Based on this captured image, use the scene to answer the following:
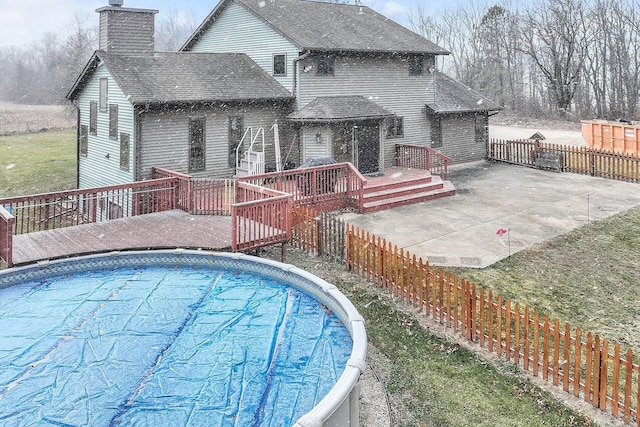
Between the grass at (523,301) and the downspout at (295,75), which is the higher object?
the downspout at (295,75)

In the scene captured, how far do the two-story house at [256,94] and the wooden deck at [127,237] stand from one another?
4.83m

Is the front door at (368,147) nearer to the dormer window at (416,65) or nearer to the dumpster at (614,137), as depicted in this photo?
the dormer window at (416,65)

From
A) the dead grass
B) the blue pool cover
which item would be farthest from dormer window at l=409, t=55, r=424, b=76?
the dead grass

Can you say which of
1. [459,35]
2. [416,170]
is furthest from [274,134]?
[459,35]

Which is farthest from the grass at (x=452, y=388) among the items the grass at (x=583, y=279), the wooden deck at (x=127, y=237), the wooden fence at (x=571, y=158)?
the wooden fence at (x=571, y=158)

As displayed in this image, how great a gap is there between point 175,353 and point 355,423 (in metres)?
2.92

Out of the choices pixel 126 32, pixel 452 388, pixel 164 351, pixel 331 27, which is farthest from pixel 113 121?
pixel 452 388

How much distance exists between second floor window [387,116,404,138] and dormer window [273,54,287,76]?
5251mm

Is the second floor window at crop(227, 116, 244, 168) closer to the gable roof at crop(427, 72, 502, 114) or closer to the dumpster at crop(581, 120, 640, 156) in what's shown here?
the gable roof at crop(427, 72, 502, 114)

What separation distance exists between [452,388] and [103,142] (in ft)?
56.1

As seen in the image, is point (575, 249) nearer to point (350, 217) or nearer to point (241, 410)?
point (350, 217)

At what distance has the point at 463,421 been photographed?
675 centimetres

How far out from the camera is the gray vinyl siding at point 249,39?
70.8ft

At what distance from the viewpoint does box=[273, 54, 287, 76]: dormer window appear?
21656 millimetres
